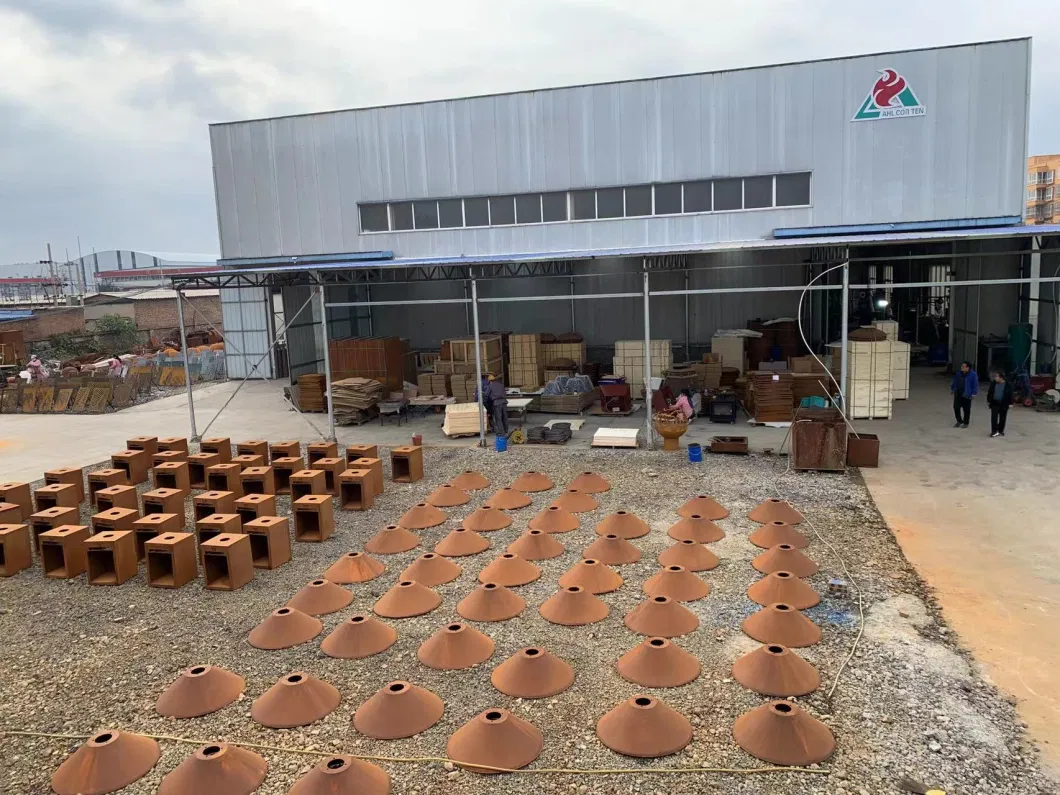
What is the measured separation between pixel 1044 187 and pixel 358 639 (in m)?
105

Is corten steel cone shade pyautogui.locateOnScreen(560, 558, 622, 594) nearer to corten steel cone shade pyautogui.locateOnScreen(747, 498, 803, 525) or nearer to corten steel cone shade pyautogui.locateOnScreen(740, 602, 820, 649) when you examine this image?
corten steel cone shade pyautogui.locateOnScreen(740, 602, 820, 649)

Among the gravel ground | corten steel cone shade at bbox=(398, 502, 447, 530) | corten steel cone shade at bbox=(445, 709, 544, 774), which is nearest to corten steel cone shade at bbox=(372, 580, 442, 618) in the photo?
the gravel ground

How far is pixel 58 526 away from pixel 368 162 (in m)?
17.9

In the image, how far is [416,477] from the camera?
1366 centimetres

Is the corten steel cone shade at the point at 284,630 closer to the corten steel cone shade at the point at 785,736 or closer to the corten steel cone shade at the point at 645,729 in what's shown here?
the corten steel cone shade at the point at 645,729

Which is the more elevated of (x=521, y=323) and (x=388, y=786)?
(x=521, y=323)

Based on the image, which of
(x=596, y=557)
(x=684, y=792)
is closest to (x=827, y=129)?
(x=596, y=557)

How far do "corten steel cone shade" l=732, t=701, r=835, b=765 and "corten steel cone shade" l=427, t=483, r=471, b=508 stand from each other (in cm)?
688

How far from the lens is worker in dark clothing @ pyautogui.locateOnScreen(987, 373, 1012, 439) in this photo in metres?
14.7

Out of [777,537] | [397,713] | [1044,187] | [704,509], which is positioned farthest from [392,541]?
[1044,187]

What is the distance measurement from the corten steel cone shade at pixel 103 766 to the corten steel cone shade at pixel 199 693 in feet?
1.85

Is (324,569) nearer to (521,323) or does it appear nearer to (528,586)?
(528,586)

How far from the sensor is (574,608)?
775 centimetres

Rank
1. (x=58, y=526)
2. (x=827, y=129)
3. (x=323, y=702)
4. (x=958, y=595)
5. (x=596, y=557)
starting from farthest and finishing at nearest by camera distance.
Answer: (x=827, y=129) < (x=58, y=526) < (x=596, y=557) < (x=958, y=595) < (x=323, y=702)
